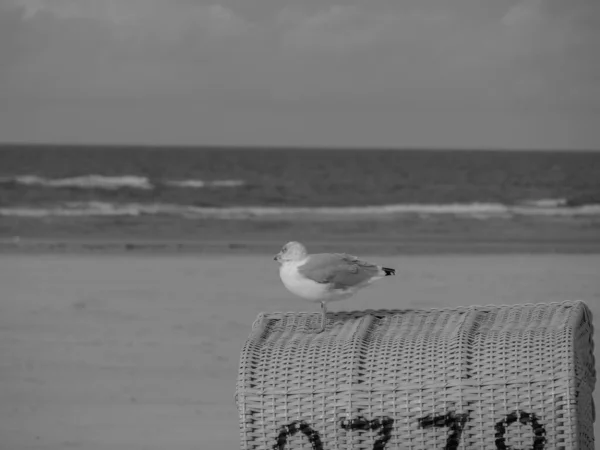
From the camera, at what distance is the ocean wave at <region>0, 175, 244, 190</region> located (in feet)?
53.4

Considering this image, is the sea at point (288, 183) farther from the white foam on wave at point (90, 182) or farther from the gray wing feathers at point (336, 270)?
the gray wing feathers at point (336, 270)

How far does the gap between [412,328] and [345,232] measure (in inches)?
324

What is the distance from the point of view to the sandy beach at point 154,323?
11.3ft

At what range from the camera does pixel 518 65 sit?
18.4 metres

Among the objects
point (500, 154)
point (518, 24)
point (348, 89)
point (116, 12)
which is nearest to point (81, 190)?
point (116, 12)

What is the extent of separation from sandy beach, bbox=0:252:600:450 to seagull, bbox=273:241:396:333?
93 centimetres

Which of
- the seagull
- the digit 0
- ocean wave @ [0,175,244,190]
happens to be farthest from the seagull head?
ocean wave @ [0,175,244,190]

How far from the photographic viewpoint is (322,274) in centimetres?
258

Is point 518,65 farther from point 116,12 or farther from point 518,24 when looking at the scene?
point 116,12

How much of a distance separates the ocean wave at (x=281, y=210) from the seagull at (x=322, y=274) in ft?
31.6

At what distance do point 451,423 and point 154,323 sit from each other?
3.12 metres

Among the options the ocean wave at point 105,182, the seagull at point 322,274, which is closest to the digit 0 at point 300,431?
the seagull at point 322,274

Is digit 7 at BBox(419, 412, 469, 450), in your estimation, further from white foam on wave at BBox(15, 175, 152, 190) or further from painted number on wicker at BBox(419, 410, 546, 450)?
white foam on wave at BBox(15, 175, 152, 190)

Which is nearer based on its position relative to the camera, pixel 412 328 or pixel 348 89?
pixel 412 328
